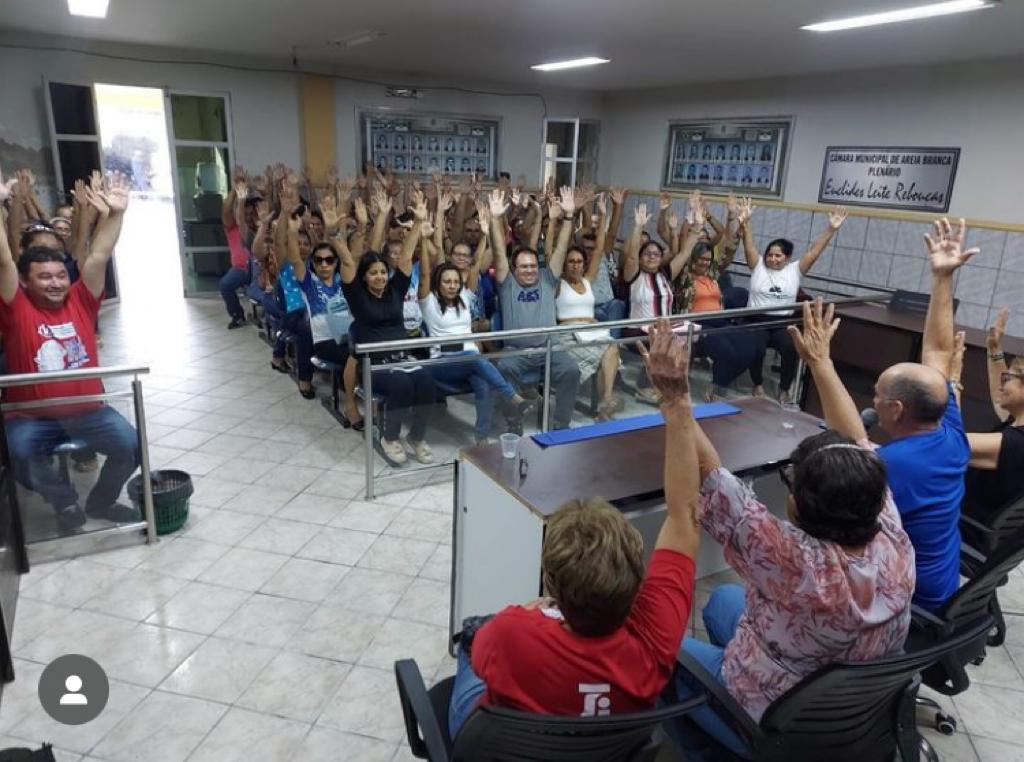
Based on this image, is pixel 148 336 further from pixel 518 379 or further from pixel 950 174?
pixel 950 174

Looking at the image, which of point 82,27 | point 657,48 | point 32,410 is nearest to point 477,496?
point 32,410

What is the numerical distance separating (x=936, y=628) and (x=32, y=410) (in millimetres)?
3566

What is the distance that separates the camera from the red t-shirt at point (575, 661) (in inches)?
53.3

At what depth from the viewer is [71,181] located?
7762 mm

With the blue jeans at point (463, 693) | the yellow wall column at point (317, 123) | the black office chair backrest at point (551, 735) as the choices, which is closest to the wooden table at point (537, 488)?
the blue jeans at point (463, 693)

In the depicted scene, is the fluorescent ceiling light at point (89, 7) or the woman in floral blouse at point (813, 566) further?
the fluorescent ceiling light at point (89, 7)

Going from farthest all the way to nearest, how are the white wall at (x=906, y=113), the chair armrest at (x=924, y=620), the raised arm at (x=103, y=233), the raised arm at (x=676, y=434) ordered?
the white wall at (x=906, y=113)
the raised arm at (x=103, y=233)
the chair armrest at (x=924, y=620)
the raised arm at (x=676, y=434)

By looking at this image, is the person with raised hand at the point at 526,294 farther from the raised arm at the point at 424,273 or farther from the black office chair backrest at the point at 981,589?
the black office chair backrest at the point at 981,589

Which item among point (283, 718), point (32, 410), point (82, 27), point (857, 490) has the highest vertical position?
point (82, 27)

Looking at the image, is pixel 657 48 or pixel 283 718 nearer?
pixel 283 718

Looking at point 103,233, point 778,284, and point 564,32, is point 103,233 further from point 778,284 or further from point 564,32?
point 778,284

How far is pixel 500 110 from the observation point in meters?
10.5

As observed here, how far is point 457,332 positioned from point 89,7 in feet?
13.3

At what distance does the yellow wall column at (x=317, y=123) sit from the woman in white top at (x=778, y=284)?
568 cm
